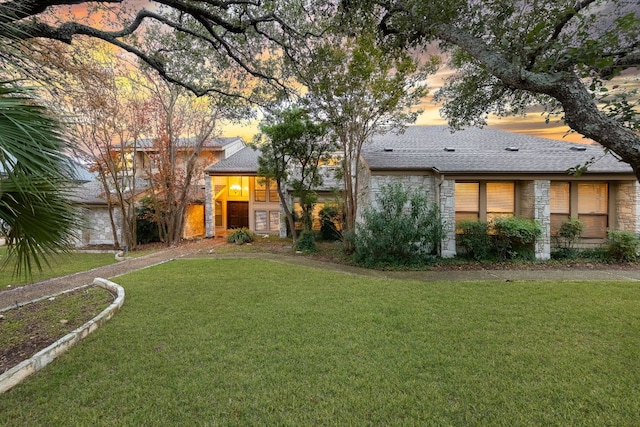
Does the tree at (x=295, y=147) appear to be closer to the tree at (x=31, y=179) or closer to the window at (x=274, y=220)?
the window at (x=274, y=220)

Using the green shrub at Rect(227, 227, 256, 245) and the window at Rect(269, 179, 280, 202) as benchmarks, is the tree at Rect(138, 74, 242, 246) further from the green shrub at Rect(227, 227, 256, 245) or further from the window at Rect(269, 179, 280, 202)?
the window at Rect(269, 179, 280, 202)

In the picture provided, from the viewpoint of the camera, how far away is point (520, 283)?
6.98m

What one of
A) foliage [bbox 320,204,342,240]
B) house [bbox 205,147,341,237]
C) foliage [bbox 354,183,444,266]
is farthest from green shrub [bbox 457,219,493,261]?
foliage [bbox 320,204,342,240]

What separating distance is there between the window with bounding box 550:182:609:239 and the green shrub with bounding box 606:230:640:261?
3.44 ft

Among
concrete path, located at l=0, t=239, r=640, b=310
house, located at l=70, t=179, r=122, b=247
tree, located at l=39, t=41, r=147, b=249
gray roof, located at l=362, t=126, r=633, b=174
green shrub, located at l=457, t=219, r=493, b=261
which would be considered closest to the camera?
tree, located at l=39, t=41, r=147, b=249

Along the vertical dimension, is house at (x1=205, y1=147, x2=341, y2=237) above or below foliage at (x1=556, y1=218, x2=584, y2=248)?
above

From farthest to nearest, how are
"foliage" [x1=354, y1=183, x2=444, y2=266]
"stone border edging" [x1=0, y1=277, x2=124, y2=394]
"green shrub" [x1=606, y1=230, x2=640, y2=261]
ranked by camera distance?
"green shrub" [x1=606, y1=230, x2=640, y2=261]
"foliage" [x1=354, y1=183, x2=444, y2=266]
"stone border edging" [x1=0, y1=277, x2=124, y2=394]

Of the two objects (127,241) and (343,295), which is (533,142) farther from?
(127,241)

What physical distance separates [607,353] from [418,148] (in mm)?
10400

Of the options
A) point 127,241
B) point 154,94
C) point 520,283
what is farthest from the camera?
point 127,241

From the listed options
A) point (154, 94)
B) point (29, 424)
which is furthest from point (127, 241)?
point (29, 424)

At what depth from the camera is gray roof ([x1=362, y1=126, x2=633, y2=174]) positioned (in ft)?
32.4

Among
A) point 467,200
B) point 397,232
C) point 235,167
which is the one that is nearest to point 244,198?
point 235,167

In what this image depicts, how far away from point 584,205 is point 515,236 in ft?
11.9
